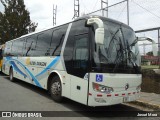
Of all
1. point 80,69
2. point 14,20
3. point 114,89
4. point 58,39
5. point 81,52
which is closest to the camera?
point 114,89

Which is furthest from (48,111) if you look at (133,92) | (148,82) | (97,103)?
(148,82)

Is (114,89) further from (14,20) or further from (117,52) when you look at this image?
(14,20)

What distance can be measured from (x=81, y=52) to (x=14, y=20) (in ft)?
95.9

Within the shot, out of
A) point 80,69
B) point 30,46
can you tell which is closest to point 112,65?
point 80,69

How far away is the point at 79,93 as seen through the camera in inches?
285

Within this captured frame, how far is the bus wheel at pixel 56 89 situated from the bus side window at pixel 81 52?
1470 millimetres

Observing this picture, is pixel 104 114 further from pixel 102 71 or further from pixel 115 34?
pixel 115 34

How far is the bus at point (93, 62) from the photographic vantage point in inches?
267

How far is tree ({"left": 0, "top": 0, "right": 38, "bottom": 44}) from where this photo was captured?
34719mm

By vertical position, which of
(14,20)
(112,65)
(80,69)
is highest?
(14,20)

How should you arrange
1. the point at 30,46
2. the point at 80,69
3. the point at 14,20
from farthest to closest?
1. the point at 14,20
2. the point at 30,46
3. the point at 80,69

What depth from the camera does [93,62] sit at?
6801 mm

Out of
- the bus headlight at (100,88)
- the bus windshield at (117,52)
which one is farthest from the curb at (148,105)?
the bus headlight at (100,88)

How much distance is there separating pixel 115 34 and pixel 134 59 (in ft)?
3.55
